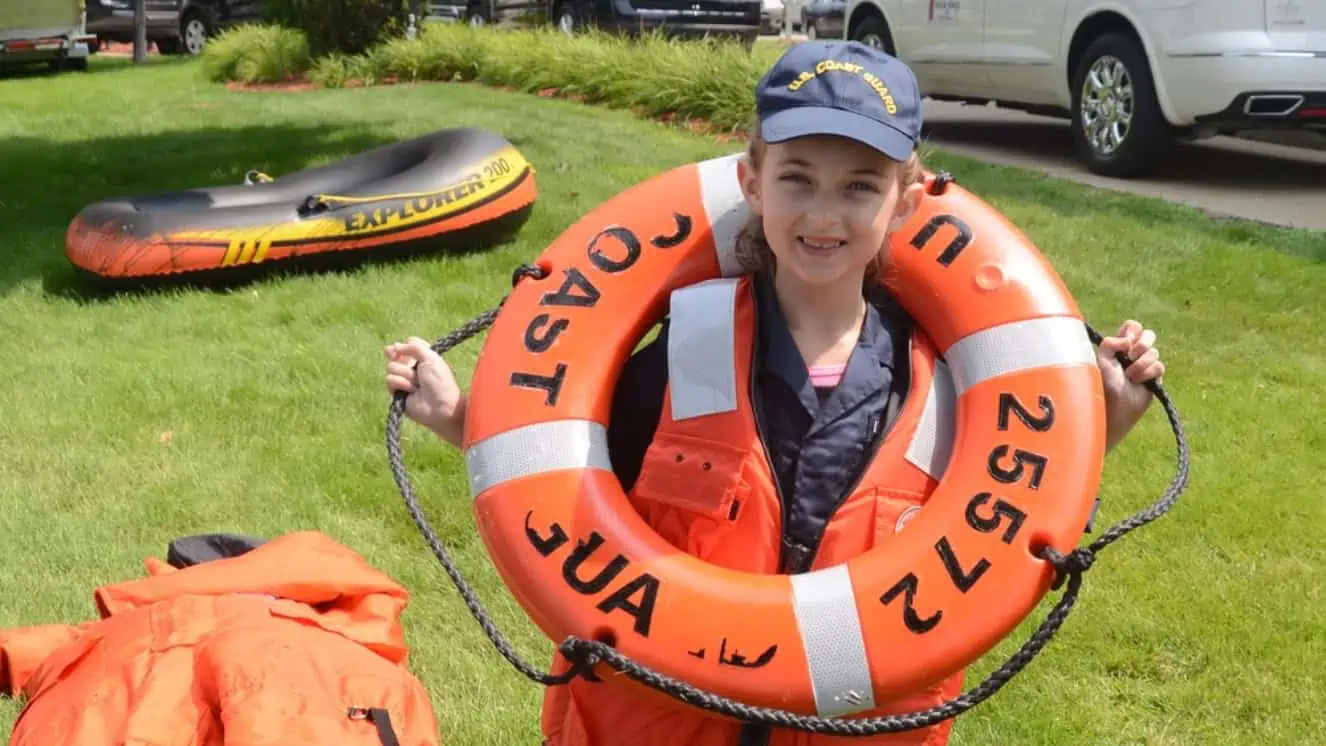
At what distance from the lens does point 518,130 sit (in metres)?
8.83

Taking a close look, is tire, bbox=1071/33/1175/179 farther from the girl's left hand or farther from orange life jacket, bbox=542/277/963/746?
orange life jacket, bbox=542/277/963/746

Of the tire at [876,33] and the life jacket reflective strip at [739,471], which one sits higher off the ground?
the tire at [876,33]

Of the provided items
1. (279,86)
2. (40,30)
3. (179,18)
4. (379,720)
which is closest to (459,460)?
(379,720)

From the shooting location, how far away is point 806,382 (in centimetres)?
197

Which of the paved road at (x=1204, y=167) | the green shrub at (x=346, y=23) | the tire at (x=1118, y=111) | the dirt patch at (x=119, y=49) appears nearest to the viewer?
the paved road at (x=1204, y=167)

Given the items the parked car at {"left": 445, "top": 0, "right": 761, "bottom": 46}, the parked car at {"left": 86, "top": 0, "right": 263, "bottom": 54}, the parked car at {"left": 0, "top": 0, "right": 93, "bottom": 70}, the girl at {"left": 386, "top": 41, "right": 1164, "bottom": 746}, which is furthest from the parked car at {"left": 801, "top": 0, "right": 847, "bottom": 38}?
the girl at {"left": 386, "top": 41, "right": 1164, "bottom": 746}

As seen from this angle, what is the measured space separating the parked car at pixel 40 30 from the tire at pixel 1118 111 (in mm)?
12190

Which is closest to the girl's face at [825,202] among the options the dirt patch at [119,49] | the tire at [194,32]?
the tire at [194,32]

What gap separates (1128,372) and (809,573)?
23.8 inches

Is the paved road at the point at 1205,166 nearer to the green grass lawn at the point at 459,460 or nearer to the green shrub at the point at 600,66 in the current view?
the green grass lawn at the point at 459,460

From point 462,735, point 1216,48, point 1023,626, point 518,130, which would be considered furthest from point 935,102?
point 462,735

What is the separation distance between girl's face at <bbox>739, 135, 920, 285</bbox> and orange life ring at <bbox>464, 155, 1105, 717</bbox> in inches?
11.2

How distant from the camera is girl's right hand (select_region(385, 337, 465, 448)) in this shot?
2.11 metres

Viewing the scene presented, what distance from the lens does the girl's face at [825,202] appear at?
183 cm
